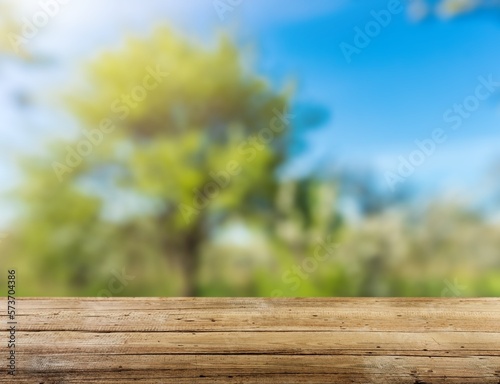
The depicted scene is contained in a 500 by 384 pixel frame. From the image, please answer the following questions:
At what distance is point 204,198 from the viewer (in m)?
1.96

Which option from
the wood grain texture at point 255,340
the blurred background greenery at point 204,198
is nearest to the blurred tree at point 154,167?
the blurred background greenery at point 204,198

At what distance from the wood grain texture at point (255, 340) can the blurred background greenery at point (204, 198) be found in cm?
16

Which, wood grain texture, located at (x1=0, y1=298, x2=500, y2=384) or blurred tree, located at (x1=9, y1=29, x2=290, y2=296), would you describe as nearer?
wood grain texture, located at (x1=0, y1=298, x2=500, y2=384)

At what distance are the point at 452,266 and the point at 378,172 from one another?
45 cm

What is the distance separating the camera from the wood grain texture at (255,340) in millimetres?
1198

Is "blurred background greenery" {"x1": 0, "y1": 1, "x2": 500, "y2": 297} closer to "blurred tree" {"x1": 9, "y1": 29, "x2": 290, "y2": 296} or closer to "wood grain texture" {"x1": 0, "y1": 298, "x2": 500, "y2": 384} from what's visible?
"blurred tree" {"x1": 9, "y1": 29, "x2": 290, "y2": 296}

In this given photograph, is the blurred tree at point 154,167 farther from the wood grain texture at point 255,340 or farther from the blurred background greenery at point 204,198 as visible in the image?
the wood grain texture at point 255,340

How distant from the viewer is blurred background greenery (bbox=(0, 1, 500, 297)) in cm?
193

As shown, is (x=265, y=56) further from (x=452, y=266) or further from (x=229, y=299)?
(x=452, y=266)

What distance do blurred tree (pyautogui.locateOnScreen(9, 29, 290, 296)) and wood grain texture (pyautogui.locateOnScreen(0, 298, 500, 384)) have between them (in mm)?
190

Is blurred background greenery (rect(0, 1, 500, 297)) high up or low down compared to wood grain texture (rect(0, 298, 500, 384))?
up

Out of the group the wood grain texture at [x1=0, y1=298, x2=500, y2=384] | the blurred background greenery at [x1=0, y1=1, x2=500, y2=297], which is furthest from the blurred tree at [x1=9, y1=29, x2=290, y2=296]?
the wood grain texture at [x1=0, y1=298, x2=500, y2=384]

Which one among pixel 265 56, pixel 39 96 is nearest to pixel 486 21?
pixel 265 56

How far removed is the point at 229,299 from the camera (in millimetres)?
1832
